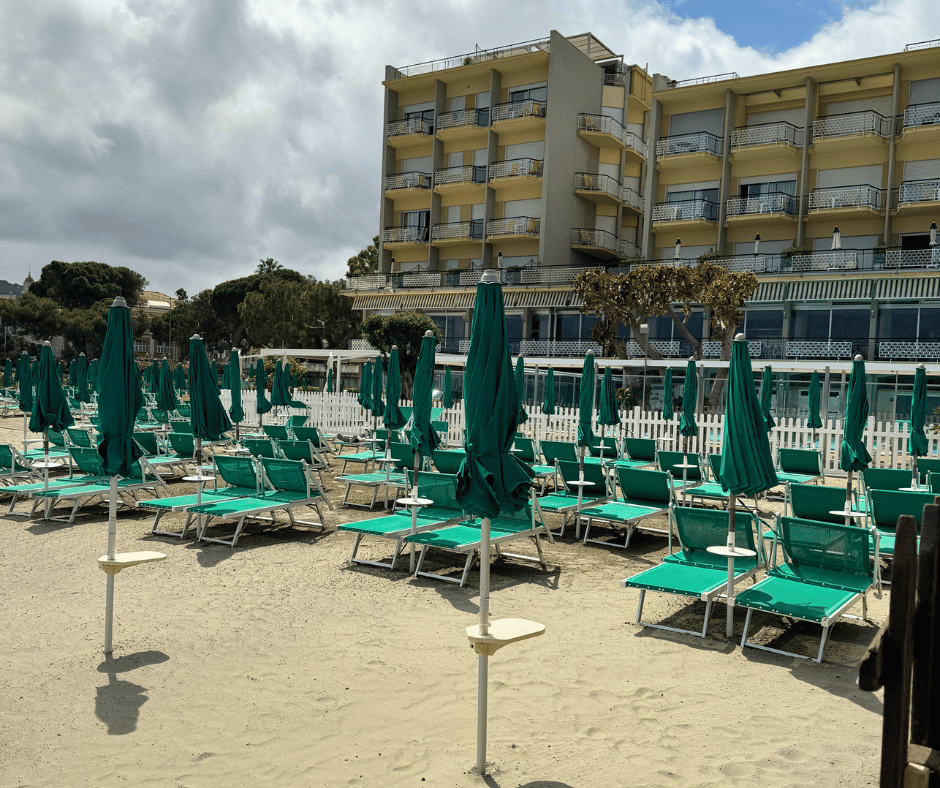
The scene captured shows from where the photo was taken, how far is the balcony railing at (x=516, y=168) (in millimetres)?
39656

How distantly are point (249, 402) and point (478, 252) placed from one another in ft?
64.9

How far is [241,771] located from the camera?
13.6 ft

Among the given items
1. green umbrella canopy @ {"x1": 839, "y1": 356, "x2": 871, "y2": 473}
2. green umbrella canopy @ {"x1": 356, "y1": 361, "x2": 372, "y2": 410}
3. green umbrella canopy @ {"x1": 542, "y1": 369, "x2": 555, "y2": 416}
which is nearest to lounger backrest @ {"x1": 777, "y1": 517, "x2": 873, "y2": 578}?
green umbrella canopy @ {"x1": 839, "y1": 356, "x2": 871, "y2": 473}

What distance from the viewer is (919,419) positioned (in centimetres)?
1261

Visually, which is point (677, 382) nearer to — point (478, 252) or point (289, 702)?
point (478, 252)

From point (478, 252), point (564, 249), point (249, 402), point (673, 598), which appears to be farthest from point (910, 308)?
point (673, 598)

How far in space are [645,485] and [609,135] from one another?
35.0 meters

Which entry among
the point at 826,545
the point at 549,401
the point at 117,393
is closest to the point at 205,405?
the point at 117,393

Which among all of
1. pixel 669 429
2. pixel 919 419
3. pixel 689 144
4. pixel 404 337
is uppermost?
pixel 689 144

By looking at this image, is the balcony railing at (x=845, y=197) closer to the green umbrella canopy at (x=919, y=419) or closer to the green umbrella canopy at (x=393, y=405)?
the green umbrella canopy at (x=919, y=419)

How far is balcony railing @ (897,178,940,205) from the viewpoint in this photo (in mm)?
31031

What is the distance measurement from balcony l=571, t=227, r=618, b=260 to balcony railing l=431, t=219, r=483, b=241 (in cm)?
525

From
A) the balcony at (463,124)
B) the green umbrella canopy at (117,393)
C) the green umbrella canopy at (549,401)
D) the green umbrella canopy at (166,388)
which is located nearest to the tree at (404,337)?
the balcony at (463,124)

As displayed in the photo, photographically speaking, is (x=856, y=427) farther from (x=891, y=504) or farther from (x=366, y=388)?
(x=366, y=388)
